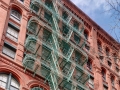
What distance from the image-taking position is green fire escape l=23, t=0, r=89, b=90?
21.8 meters

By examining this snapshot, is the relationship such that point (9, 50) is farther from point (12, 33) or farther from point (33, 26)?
point (33, 26)

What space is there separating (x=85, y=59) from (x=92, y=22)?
8476 millimetres

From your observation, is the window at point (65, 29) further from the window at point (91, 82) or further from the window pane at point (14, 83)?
the window pane at point (14, 83)

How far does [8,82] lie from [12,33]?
4863 millimetres

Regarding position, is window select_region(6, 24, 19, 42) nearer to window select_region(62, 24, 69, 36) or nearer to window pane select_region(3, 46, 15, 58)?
window pane select_region(3, 46, 15, 58)

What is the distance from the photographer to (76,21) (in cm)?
3225

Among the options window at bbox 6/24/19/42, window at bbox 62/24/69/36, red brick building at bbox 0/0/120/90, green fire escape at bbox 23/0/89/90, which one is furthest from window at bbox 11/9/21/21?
window at bbox 62/24/69/36

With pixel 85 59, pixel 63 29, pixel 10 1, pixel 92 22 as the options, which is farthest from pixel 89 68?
pixel 10 1

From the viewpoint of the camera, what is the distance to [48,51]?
2339cm

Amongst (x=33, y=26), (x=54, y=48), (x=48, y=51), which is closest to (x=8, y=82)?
(x=48, y=51)

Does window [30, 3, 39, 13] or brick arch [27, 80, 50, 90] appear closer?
brick arch [27, 80, 50, 90]

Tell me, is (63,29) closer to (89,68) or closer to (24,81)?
(89,68)

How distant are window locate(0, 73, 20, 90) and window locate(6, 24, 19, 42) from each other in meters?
3.72

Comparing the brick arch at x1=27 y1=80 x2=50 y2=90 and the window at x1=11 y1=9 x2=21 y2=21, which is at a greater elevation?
the window at x1=11 y1=9 x2=21 y2=21
